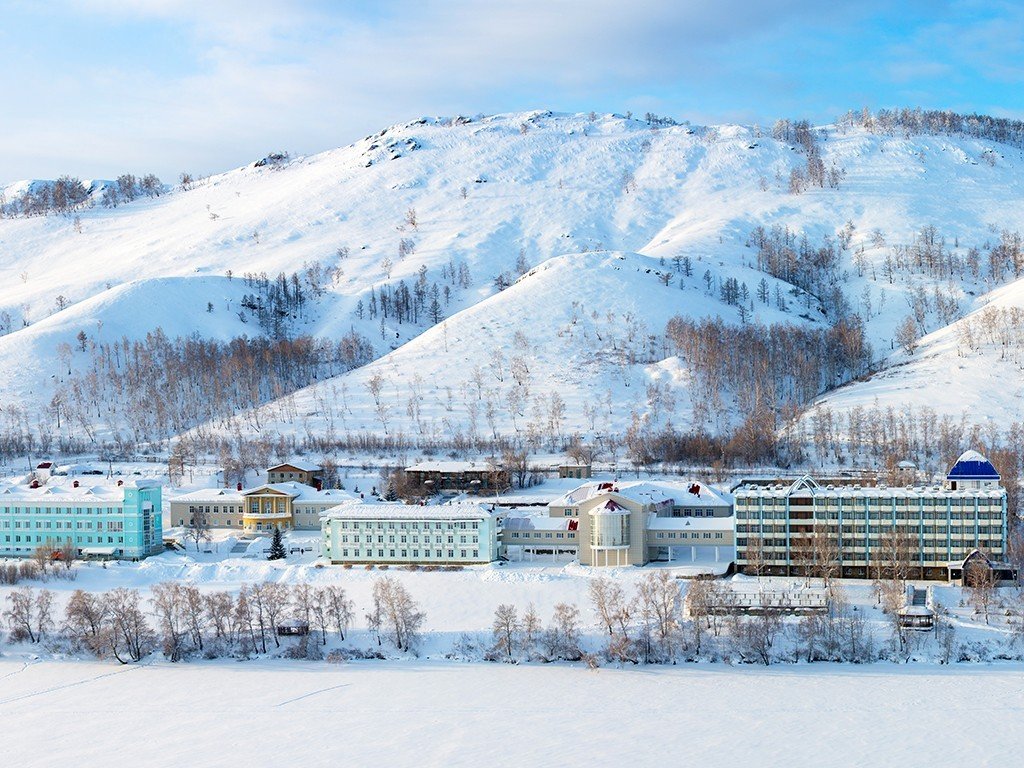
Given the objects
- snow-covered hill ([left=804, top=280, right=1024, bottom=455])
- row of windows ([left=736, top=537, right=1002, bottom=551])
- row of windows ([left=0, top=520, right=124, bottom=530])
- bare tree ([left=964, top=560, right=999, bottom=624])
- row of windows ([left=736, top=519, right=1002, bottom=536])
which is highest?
snow-covered hill ([left=804, top=280, right=1024, bottom=455])

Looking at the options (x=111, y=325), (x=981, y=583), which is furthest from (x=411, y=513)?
(x=111, y=325)

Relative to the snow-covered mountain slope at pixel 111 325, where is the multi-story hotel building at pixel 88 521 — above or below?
below

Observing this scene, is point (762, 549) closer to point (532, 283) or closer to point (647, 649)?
point (647, 649)

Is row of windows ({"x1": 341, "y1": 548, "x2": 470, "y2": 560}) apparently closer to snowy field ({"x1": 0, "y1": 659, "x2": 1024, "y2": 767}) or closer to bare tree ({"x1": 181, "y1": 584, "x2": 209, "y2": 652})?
bare tree ({"x1": 181, "y1": 584, "x2": 209, "y2": 652})

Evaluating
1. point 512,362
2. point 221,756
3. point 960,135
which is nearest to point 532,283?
point 512,362

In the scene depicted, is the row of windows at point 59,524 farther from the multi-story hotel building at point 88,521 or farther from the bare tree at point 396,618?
the bare tree at point 396,618

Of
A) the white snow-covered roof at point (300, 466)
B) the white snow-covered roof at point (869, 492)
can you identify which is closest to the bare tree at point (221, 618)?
the white snow-covered roof at point (869, 492)

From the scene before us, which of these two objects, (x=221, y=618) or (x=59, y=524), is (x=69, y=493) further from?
(x=221, y=618)

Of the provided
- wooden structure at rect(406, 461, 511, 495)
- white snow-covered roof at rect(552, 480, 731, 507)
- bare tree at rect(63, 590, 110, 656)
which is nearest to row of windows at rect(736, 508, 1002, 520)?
white snow-covered roof at rect(552, 480, 731, 507)
